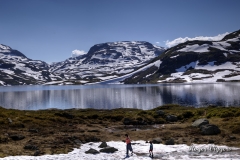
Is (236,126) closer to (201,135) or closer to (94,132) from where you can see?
(201,135)

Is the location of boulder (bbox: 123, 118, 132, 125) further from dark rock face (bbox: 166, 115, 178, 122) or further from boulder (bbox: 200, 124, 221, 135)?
boulder (bbox: 200, 124, 221, 135)

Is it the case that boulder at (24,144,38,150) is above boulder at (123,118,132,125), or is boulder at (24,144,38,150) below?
above

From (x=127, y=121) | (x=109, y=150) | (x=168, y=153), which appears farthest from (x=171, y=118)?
(x=109, y=150)

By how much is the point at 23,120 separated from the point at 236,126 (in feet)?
118

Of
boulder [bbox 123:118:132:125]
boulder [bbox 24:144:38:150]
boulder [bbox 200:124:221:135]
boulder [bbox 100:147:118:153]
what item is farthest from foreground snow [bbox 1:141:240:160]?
boulder [bbox 123:118:132:125]

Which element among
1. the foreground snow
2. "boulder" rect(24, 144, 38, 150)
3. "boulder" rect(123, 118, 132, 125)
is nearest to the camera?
the foreground snow

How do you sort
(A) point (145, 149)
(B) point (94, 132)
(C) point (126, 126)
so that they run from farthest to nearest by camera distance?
(C) point (126, 126) → (B) point (94, 132) → (A) point (145, 149)

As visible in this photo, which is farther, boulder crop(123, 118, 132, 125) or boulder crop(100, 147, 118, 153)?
boulder crop(123, 118, 132, 125)

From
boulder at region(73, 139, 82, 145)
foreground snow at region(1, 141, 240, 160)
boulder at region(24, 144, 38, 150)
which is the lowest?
foreground snow at region(1, 141, 240, 160)

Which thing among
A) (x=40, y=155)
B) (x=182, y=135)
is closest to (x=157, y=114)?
(x=182, y=135)

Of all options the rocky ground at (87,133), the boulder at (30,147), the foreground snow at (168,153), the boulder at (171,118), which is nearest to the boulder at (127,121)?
the rocky ground at (87,133)

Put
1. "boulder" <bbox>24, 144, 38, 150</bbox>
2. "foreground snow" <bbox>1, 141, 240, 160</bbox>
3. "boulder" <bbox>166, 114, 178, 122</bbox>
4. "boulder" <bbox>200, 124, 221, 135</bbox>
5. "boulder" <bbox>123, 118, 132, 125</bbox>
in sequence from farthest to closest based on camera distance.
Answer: "boulder" <bbox>166, 114, 178, 122</bbox>, "boulder" <bbox>123, 118, 132, 125</bbox>, "boulder" <bbox>200, 124, 221, 135</bbox>, "boulder" <bbox>24, 144, 38, 150</bbox>, "foreground snow" <bbox>1, 141, 240, 160</bbox>

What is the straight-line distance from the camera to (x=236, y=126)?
36.9m

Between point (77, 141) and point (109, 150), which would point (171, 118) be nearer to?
point (77, 141)
